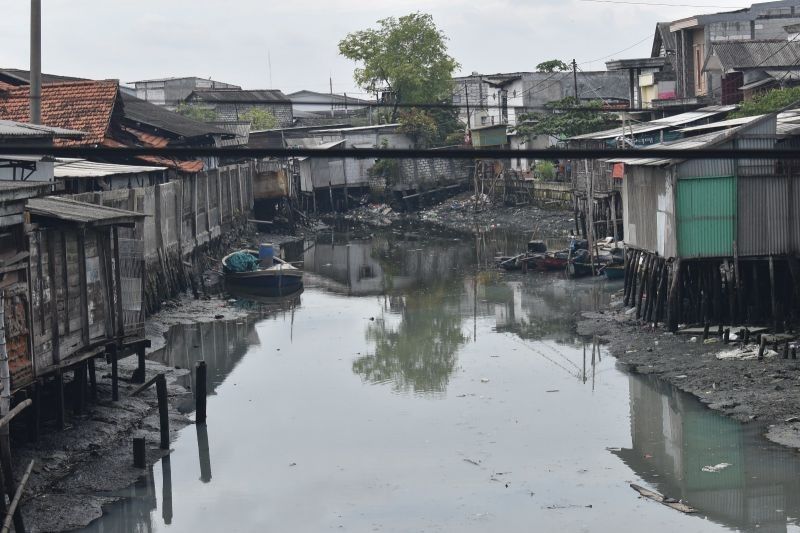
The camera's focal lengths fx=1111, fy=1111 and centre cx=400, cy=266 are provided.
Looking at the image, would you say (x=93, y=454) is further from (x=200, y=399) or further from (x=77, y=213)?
(x=77, y=213)

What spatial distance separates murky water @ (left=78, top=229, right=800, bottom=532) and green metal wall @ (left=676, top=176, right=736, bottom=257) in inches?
112

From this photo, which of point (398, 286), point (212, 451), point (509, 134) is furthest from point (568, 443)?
point (509, 134)

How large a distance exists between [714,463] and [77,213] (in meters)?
9.52

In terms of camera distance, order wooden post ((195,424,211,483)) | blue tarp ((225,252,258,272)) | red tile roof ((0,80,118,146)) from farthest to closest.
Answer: blue tarp ((225,252,258,272))
red tile roof ((0,80,118,146))
wooden post ((195,424,211,483))

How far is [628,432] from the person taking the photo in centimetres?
1683

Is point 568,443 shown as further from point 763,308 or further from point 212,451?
point 763,308

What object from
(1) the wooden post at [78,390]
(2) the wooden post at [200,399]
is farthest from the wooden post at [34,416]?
(2) the wooden post at [200,399]

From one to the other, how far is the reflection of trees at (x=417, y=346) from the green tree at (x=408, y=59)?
1390 inches

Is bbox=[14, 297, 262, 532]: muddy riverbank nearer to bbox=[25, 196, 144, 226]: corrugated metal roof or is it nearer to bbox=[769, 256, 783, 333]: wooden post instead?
bbox=[25, 196, 144, 226]: corrugated metal roof

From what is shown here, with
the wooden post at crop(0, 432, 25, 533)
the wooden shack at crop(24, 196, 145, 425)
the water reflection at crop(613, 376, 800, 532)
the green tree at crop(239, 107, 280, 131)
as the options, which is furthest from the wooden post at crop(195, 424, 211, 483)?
the green tree at crop(239, 107, 280, 131)

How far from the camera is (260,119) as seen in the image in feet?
220

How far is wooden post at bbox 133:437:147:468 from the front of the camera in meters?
14.6

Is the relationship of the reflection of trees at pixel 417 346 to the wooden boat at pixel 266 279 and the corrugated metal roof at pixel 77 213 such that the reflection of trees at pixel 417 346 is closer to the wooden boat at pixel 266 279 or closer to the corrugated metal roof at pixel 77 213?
the wooden boat at pixel 266 279

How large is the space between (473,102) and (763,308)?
51026 mm
